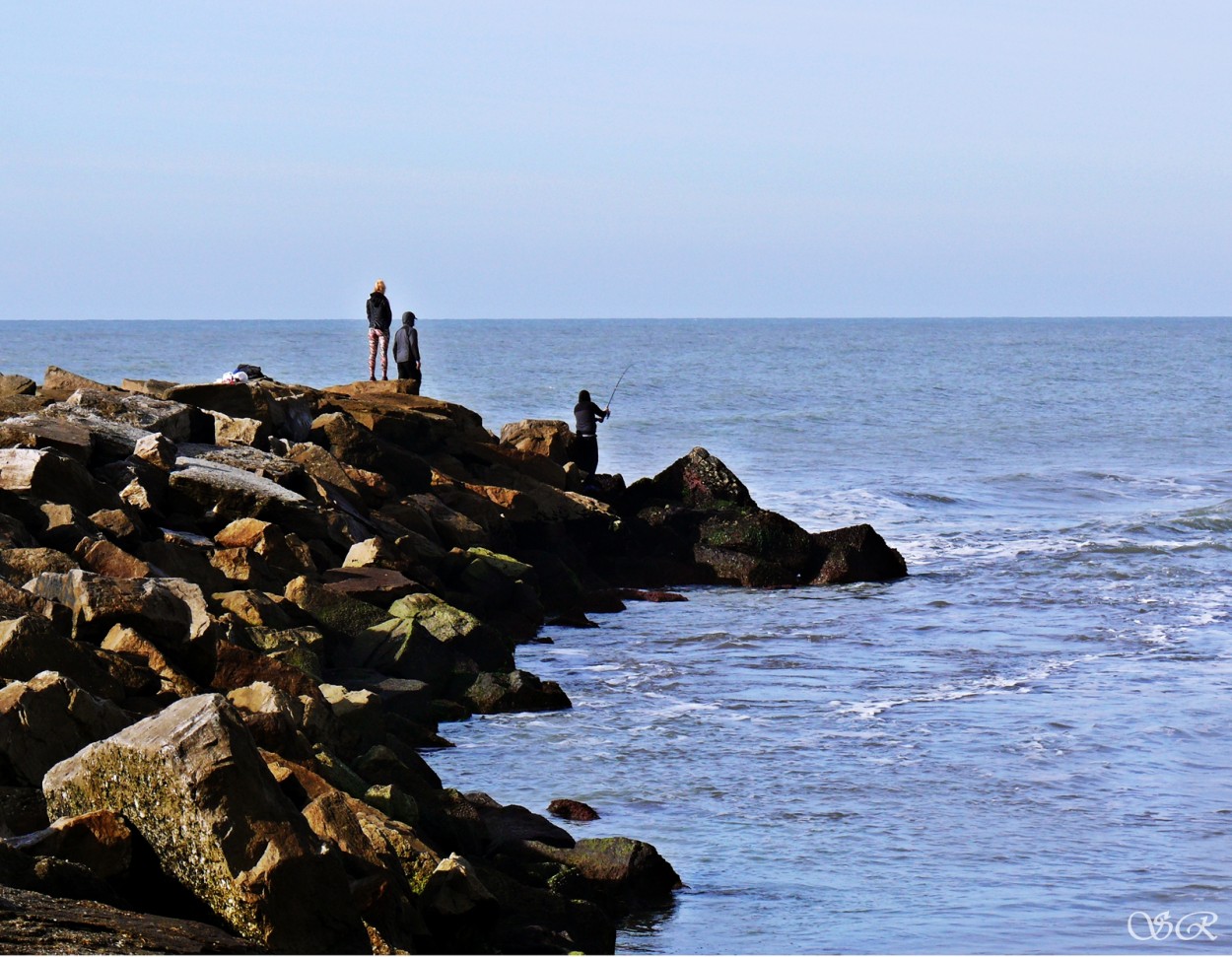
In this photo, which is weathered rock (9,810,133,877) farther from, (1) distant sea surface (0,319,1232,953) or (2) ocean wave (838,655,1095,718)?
(2) ocean wave (838,655,1095,718)

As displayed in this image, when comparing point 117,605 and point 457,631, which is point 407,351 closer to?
point 457,631

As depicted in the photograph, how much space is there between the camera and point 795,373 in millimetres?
78625

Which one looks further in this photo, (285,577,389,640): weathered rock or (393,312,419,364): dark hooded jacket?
(393,312,419,364): dark hooded jacket

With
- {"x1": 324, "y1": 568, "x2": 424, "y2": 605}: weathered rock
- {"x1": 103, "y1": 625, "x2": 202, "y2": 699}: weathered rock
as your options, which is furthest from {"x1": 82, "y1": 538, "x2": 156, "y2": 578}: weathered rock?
{"x1": 324, "y1": 568, "x2": 424, "y2": 605}: weathered rock

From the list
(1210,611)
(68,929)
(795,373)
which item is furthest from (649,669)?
(795,373)

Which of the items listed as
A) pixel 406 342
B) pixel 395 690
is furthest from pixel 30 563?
pixel 406 342

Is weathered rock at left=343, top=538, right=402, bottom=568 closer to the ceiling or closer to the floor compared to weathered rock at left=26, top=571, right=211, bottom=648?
closer to the floor

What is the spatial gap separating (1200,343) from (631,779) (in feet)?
418

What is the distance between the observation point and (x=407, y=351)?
2142 centimetres

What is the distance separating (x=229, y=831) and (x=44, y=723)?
5.22ft

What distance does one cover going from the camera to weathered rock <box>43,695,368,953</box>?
17.8ft

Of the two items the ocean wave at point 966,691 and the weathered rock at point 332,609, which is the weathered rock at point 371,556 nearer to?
the weathered rock at point 332,609

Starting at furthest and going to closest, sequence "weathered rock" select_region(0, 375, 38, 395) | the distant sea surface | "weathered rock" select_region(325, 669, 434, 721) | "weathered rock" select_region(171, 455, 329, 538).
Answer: "weathered rock" select_region(0, 375, 38, 395) → "weathered rock" select_region(171, 455, 329, 538) → "weathered rock" select_region(325, 669, 434, 721) → the distant sea surface

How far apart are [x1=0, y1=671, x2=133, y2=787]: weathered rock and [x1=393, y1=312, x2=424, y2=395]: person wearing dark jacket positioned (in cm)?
1454
